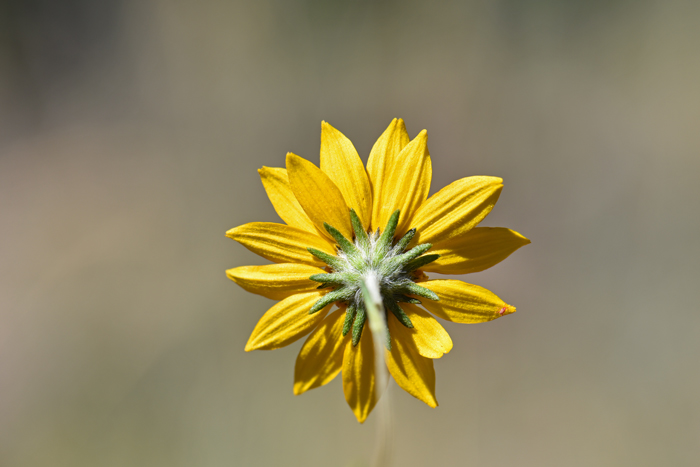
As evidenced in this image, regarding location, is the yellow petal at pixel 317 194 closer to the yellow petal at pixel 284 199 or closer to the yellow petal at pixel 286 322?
the yellow petal at pixel 284 199

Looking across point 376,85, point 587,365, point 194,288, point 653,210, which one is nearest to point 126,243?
point 194,288

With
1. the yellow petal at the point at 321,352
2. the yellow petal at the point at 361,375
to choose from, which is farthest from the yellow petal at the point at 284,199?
A: the yellow petal at the point at 361,375

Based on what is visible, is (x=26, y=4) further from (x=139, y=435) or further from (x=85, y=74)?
(x=139, y=435)

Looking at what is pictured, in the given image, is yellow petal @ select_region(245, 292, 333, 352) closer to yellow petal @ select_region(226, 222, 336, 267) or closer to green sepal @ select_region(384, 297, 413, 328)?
yellow petal @ select_region(226, 222, 336, 267)

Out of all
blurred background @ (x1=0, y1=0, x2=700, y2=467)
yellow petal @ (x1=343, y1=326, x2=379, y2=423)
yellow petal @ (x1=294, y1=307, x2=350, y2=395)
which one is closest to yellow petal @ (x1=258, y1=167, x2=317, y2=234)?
yellow petal @ (x1=294, y1=307, x2=350, y2=395)

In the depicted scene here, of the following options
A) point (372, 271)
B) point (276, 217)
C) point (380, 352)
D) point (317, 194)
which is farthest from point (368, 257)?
point (276, 217)

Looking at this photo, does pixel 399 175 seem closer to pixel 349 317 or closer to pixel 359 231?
pixel 359 231
